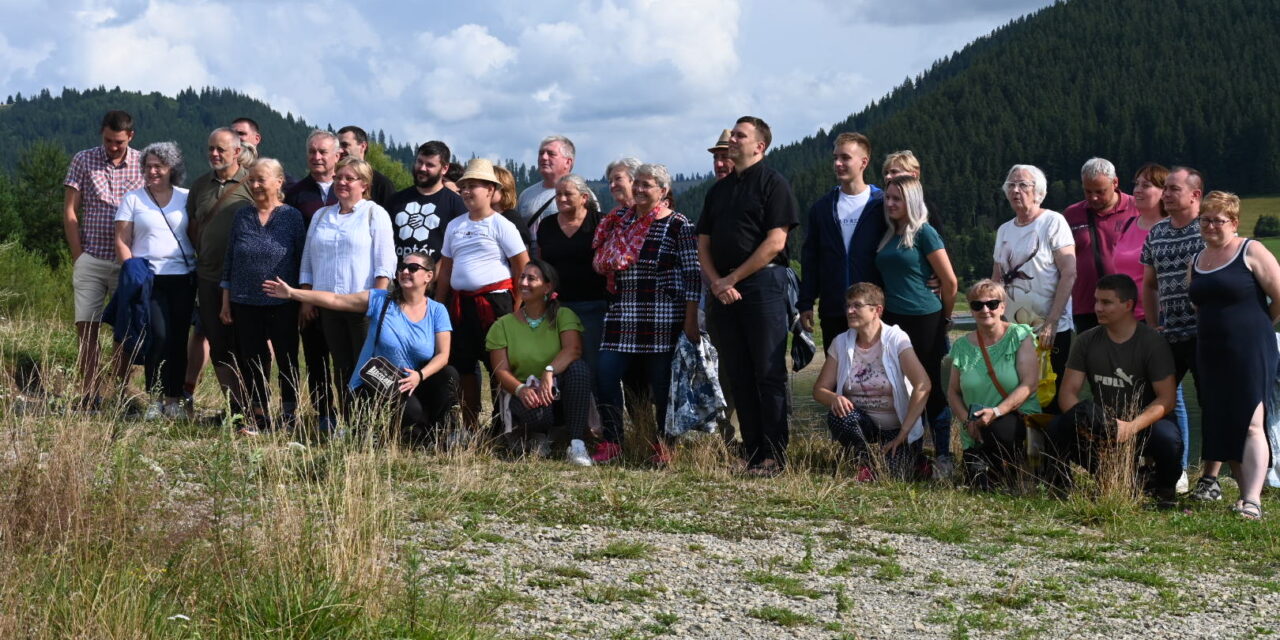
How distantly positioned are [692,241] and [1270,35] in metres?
163

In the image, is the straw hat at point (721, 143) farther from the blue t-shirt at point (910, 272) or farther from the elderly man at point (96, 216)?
the elderly man at point (96, 216)

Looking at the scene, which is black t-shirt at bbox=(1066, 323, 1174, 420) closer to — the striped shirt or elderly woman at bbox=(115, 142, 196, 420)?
elderly woman at bbox=(115, 142, 196, 420)

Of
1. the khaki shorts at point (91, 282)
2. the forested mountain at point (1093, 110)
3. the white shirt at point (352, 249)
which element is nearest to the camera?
the white shirt at point (352, 249)

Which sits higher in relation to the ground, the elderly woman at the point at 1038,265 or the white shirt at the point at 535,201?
the white shirt at the point at 535,201

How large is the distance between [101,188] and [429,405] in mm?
3417

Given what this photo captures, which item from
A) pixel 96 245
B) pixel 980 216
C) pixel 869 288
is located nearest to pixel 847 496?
pixel 869 288

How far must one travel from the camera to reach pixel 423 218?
8734 mm

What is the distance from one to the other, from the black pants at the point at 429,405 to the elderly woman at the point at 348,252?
450 mm

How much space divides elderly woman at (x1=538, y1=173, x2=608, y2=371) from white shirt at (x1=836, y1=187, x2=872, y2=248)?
1.60 m

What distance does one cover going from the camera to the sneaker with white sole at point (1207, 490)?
7062 mm

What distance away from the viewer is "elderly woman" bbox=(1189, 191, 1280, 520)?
6785 mm

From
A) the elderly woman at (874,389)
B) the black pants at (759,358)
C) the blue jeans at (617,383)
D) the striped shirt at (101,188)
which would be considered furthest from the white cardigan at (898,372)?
the striped shirt at (101,188)

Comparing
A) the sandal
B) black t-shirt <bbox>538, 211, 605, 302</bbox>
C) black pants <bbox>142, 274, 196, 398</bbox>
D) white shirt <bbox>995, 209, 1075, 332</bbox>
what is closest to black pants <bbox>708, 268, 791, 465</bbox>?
black t-shirt <bbox>538, 211, 605, 302</bbox>

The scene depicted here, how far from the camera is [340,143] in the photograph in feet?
31.6
